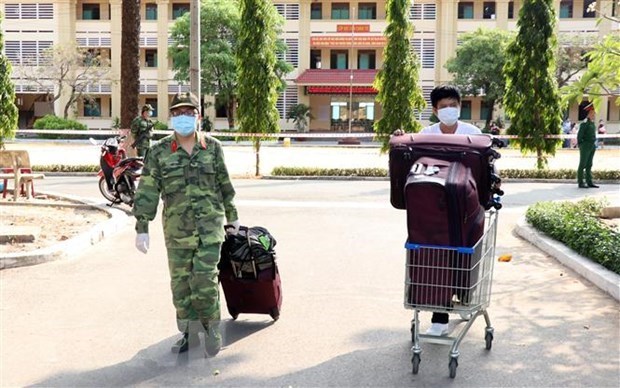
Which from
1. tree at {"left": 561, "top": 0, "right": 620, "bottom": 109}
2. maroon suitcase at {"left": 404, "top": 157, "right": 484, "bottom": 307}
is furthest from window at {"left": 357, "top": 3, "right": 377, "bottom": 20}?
maroon suitcase at {"left": 404, "top": 157, "right": 484, "bottom": 307}

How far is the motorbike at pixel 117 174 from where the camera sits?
1249 centimetres

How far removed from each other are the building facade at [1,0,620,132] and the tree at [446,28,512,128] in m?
4.42

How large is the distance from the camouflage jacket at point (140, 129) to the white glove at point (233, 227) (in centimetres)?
904

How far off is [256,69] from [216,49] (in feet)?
98.3

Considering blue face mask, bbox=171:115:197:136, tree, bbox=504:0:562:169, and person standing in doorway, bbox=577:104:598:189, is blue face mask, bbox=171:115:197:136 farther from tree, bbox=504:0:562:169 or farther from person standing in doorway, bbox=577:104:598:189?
tree, bbox=504:0:562:169

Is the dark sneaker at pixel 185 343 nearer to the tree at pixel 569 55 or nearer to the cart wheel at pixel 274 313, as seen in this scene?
A: the cart wheel at pixel 274 313

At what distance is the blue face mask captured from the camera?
204 inches

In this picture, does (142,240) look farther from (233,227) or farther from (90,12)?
(90,12)

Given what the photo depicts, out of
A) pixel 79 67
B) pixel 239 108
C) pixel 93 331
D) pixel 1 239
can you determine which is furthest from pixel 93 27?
pixel 93 331

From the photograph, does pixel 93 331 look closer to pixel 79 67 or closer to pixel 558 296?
pixel 558 296

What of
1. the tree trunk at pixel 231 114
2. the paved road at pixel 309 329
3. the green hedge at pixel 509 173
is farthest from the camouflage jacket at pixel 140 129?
the tree trunk at pixel 231 114

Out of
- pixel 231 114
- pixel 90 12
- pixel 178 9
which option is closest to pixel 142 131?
pixel 231 114

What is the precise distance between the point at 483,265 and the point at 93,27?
2231 inches

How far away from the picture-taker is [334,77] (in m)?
55.9
